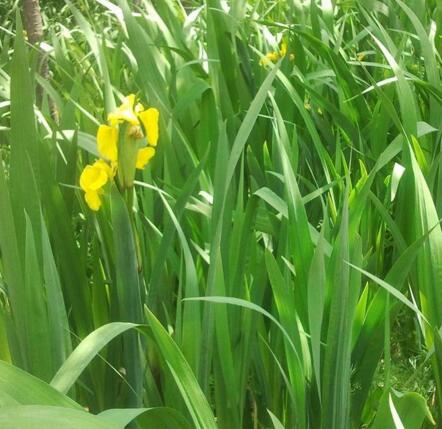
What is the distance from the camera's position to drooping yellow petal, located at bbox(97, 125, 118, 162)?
3.10ft

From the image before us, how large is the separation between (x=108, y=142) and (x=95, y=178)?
0.05 m

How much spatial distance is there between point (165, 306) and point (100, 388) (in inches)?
5.7

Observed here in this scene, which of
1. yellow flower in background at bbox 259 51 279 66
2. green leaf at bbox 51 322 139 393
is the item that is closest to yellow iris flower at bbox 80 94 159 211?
green leaf at bbox 51 322 139 393

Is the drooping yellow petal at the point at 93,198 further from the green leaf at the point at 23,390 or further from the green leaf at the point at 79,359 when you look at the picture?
the green leaf at the point at 23,390

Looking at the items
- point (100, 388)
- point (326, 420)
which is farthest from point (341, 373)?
Answer: point (100, 388)

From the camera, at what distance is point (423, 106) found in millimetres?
1811

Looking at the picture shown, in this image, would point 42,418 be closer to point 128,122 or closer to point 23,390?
point 23,390

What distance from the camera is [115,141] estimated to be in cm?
95

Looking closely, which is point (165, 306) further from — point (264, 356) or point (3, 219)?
point (3, 219)

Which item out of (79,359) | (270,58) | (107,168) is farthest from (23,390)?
(270,58)

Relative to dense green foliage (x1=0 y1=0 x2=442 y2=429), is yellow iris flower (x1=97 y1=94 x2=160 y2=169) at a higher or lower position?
higher

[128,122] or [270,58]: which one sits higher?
[128,122]

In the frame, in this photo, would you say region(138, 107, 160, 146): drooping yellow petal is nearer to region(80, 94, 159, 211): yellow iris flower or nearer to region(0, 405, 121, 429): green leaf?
region(80, 94, 159, 211): yellow iris flower

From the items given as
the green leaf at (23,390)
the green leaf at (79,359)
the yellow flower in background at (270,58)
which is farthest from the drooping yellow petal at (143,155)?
the yellow flower in background at (270,58)
